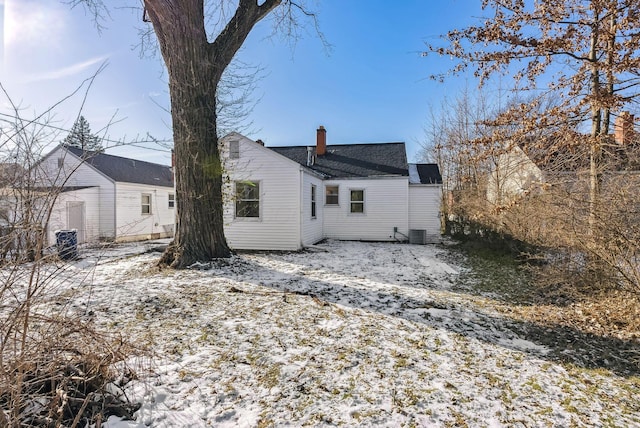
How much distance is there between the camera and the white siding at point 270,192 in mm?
10906

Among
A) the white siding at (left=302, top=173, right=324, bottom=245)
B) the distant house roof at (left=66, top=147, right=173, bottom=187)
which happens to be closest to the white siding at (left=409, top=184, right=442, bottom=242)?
the white siding at (left=302, top=173, right=324, bottom=245)

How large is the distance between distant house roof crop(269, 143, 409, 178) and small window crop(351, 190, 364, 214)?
0.82m

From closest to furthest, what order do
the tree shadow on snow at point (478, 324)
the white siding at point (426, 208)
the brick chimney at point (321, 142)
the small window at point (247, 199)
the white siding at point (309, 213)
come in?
the tree shadow on snow at point (478, 324) < the small window at point (247, 199) < the white siding at point (309, 213) < the white siding at point (426, 208) < the brick chimney at point (321, 142)

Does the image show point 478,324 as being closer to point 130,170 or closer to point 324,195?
point 324,195

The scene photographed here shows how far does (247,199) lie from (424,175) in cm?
926

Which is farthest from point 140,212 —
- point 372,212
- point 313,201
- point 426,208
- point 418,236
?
point 426,208

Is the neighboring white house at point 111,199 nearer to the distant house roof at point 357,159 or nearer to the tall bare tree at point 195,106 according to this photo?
the tall bare tree at point 195,106

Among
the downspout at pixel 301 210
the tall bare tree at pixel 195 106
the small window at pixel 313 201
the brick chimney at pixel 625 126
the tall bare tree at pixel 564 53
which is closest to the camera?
the tall bare tree at pixel 564 53

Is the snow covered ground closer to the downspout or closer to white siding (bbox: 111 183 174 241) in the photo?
the downspout

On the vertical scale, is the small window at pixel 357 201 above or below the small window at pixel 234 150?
below

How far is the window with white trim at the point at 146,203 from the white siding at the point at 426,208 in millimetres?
13682

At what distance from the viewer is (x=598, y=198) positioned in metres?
4.66

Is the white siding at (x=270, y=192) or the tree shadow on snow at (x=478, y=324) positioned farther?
the white siding at (x=270, y=192)

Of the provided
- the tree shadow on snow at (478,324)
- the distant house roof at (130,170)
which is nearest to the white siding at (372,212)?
the tree shadow on snow at (478,324)
